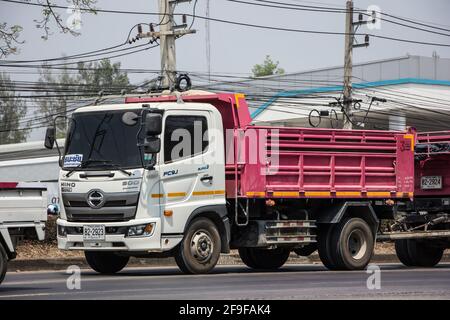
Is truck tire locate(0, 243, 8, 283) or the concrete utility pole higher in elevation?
the concrete utility pole

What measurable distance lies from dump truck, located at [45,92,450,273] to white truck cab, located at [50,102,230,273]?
0.02 m

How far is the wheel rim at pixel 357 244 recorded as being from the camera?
747 inches

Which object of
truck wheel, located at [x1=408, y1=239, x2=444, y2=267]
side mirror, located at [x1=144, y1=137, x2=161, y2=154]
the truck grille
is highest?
side mirror, located at [x1=144, y1=137, x2=161, y2=154]

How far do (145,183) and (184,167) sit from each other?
34.0 inches

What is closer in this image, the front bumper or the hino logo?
the front bumper

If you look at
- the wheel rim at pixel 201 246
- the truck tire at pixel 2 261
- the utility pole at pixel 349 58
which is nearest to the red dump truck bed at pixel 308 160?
the wheel rim at pixel 201 246

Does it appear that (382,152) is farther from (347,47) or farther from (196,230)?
(347,47)

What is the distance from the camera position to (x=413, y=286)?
14.5 meters

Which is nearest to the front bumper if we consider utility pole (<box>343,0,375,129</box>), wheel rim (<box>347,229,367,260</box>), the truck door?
the truck door

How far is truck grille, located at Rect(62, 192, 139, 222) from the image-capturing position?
16219 millimetres

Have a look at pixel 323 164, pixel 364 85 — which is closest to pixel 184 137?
pixel 323 164

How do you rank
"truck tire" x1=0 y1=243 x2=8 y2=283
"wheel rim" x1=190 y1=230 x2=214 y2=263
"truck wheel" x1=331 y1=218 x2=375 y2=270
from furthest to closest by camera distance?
"truck wheel" x1=331 y1=218 x2=375 y2=270
"wheel rim" x1=190 y1=230 x2=214 y2=263
"truck tire" x1=0 y1=243 x2=8 y2=283

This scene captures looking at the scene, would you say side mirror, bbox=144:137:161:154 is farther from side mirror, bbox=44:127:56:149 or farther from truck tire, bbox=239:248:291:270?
truck tire, bbox=239:248:291:270

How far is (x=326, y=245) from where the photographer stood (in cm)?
1888
